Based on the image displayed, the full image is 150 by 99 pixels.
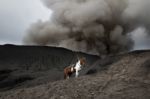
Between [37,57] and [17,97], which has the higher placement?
[37,57]

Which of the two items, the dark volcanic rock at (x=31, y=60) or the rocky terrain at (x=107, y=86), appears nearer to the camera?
the rocky terrain at (x=107, y=86)

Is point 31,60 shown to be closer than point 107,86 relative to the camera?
No

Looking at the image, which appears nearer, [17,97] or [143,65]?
A: [17,97]

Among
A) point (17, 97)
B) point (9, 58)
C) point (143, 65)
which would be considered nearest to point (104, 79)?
point (143, 65)

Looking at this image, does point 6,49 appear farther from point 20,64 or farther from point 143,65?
point 143,65

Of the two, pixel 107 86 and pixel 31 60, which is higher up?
pixel 31 60

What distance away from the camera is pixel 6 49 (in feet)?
94.8

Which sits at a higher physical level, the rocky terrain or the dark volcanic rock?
the dark volcanic rock

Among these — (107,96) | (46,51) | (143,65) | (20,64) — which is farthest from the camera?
(46,51)

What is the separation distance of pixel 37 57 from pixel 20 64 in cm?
310

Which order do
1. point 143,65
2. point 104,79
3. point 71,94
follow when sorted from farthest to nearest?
point 143,65 < point 104,79 < point 71,94

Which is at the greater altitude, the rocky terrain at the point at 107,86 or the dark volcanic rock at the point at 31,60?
the dark volcanic rock at the point at 31,60

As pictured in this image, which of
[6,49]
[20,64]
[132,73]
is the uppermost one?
[6,49]

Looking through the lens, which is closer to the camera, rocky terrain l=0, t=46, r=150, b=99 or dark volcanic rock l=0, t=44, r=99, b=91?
rocky terrain l=0, t=46, r=150, b=99
